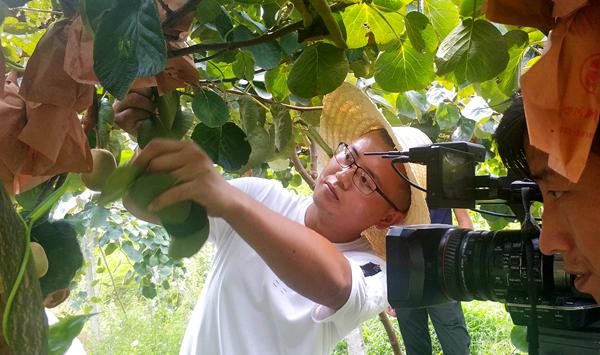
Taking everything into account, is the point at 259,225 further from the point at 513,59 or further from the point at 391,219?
the point at 391,219

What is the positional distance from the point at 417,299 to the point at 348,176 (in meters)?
0.37

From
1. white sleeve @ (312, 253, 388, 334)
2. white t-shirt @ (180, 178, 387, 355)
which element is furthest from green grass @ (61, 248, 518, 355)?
white sleeve @ (312, 253, 388, 334)

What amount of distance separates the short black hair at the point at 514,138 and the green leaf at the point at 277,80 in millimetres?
309

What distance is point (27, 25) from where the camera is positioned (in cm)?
78

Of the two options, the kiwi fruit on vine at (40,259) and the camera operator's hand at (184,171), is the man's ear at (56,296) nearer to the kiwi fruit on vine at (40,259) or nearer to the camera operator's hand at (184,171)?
the kiwi fruit on vine at (40,259)

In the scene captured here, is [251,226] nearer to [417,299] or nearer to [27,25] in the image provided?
[417,299]

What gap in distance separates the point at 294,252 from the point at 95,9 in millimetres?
431

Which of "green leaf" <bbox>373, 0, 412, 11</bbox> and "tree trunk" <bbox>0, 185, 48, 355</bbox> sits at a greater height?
"green leaf" <bbox>373, 0, 412, 11</bbox>

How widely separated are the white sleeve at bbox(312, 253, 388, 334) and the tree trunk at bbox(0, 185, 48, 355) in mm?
649

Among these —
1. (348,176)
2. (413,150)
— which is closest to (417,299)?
(413,150)

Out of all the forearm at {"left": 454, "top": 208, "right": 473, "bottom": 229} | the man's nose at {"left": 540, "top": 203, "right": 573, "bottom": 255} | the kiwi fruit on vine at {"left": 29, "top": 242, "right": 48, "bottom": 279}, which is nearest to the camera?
the kiwi fruit on vine at {"left": 29, "top": 242, "right": 48, "bottom": 279}

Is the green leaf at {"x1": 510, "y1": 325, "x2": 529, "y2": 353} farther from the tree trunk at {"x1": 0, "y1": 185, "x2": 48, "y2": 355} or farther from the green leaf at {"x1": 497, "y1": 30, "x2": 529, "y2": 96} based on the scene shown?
the tree trunk at {"x1": 0, "y1": 185, "x2": 48, "y2": 355}

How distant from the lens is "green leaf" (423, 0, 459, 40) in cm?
74

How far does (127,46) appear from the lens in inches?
15.6
